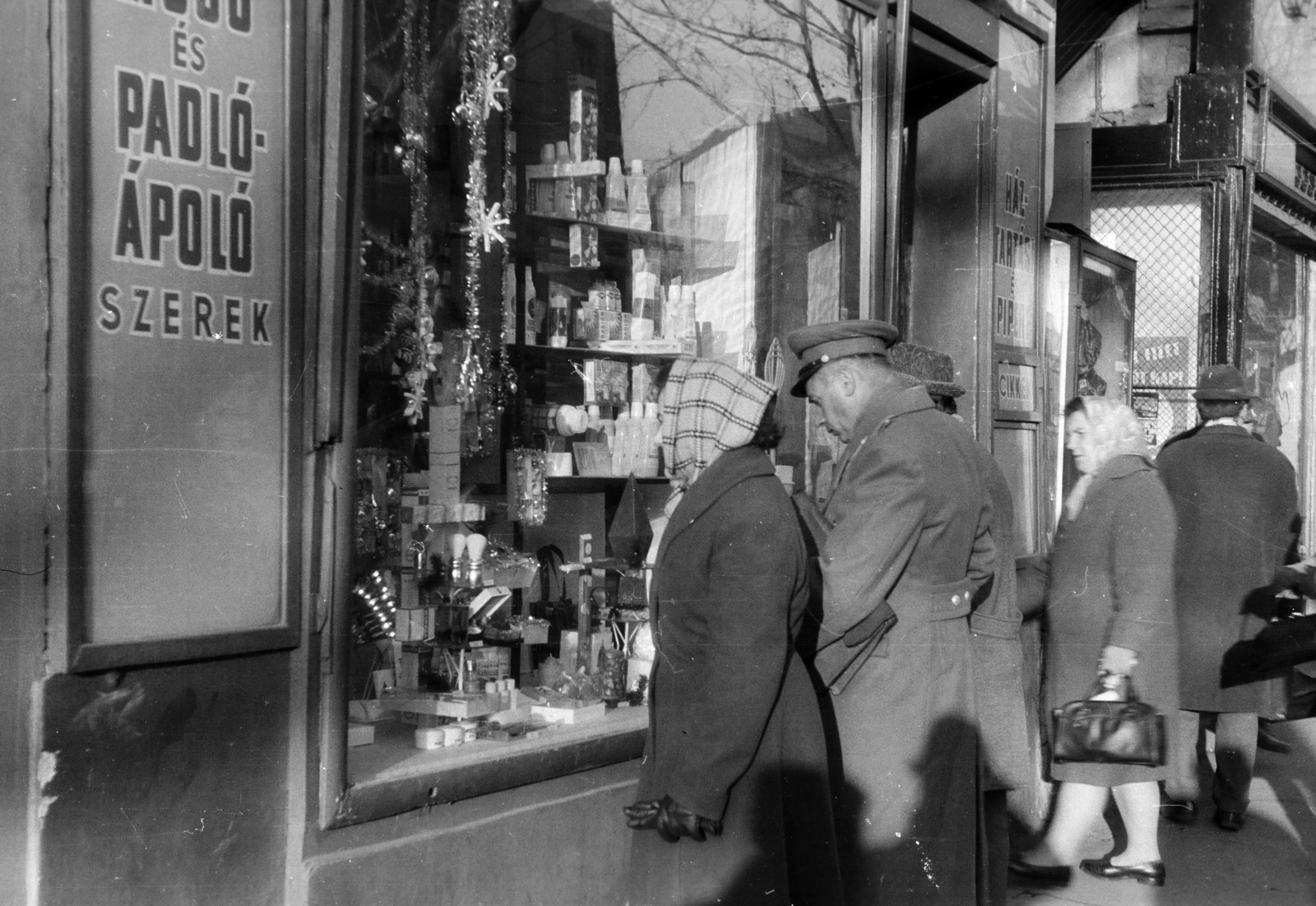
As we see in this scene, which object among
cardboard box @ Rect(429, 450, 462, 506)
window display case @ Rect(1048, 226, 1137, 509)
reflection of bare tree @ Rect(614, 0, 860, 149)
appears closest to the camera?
cardboard box @ Rect(429, 450, 462, 506)

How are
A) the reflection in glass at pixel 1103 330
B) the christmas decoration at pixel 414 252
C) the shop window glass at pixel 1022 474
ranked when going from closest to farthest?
the christmas decoration at pixel 414 252, the shop window glass at pixel 1022 474, the reflection in glass at pixel 1103 330

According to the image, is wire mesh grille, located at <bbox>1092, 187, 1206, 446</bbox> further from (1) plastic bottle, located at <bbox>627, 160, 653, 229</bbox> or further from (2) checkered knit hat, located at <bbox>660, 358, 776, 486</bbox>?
(2) checkered knit hat, located at <bbox>660, 358, 776, 486</bbox>

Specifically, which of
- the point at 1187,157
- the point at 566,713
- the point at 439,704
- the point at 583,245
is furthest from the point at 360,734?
the point at 1187,157

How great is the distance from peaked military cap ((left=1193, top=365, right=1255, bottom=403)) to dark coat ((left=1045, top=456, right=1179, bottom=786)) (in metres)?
1.91

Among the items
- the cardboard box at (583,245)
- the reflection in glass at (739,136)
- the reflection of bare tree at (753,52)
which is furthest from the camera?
the reflection of bare tree at (753,52)

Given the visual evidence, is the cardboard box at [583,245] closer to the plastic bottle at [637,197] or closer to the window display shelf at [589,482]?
the plastic bottle at [637,197]

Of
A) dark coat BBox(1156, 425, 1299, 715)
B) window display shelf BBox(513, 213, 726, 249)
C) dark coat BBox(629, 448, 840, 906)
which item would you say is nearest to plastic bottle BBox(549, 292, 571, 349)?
window display shelf BBox(513, 213, 726, 249)

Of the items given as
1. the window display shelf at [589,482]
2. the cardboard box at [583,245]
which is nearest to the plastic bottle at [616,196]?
the cardboard box at [583,245]

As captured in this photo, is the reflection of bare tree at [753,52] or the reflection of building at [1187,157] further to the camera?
the reflection of building at [1187,157]

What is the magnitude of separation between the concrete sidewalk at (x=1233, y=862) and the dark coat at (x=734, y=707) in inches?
85.5

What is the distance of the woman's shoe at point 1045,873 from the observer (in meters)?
5.34

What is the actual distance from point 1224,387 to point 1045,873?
107 inches

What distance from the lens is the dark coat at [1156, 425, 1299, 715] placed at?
21.3 ft

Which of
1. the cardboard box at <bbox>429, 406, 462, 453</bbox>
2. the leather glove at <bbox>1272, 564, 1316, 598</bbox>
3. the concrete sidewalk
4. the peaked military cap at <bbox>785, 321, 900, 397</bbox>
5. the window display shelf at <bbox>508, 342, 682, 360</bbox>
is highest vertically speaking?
the window display shelf at <bbox>508, 342, 682, 360</bbox>
